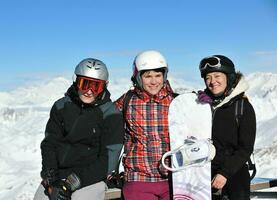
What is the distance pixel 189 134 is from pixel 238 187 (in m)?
0.75

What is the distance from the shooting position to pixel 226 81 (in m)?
4.21

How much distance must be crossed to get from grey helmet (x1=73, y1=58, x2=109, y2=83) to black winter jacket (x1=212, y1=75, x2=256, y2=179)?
1.17 m

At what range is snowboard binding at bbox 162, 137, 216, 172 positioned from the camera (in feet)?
13.5

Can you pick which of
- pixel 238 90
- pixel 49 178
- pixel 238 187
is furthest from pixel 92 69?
pixel 238 187

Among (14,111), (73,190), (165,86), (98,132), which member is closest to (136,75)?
(165,86)

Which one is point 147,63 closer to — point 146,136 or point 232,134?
point 146,136

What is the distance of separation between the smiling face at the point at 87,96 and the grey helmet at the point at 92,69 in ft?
0.55

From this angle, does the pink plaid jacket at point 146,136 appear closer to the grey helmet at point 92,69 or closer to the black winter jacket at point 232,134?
the grey helmet at point 92,69

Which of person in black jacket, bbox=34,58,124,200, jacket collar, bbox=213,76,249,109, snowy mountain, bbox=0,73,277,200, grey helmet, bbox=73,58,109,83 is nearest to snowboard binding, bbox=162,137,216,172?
jacket collar, bbox=213,76,249,109

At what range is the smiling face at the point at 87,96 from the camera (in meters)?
4.23

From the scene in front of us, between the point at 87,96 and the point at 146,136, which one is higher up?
the point at 87,96

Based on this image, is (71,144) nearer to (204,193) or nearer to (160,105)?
(160,105)

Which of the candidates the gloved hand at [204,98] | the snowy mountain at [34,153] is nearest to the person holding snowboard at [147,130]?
the gloved hand at [204,98]

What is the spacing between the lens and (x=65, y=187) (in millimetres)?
4004
